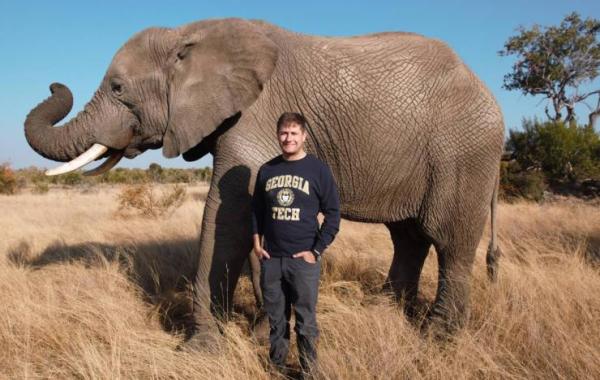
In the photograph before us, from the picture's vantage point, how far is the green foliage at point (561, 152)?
16812mm

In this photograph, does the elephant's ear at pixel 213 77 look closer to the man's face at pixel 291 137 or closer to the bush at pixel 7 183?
the man's face at pixel 291 137

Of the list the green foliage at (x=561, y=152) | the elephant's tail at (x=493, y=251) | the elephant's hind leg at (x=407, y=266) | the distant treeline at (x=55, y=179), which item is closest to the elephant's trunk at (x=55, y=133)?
the elephant's hind leg at (x=407, y=266)

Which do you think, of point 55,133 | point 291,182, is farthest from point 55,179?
point 291,182

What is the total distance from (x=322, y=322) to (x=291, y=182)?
1.51 metres

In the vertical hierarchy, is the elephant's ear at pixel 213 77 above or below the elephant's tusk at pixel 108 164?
above

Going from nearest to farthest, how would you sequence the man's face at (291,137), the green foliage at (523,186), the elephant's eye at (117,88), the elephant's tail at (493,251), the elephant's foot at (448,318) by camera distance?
the man's face at (291,137)
the elephant's eye at (117,88)
the elephant's foot at (448,318)
the elephant's tail at (493,251)
the green foliage at (523,186)

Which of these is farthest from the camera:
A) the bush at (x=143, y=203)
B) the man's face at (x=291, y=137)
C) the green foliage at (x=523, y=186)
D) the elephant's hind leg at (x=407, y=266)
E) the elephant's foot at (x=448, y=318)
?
the green foliage at (x=523, y=186)

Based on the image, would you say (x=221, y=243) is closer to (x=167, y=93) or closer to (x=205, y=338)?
(x=205, y=338)

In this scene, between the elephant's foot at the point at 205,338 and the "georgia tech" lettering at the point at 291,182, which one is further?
the elephant's foot at the point at 205,338

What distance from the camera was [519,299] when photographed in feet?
12.6

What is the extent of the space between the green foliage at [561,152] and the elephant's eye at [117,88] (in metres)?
17.4

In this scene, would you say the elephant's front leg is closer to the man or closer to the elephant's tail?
the man

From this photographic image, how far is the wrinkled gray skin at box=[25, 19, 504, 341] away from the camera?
129 inches

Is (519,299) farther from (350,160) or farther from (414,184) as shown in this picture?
(350,160)
